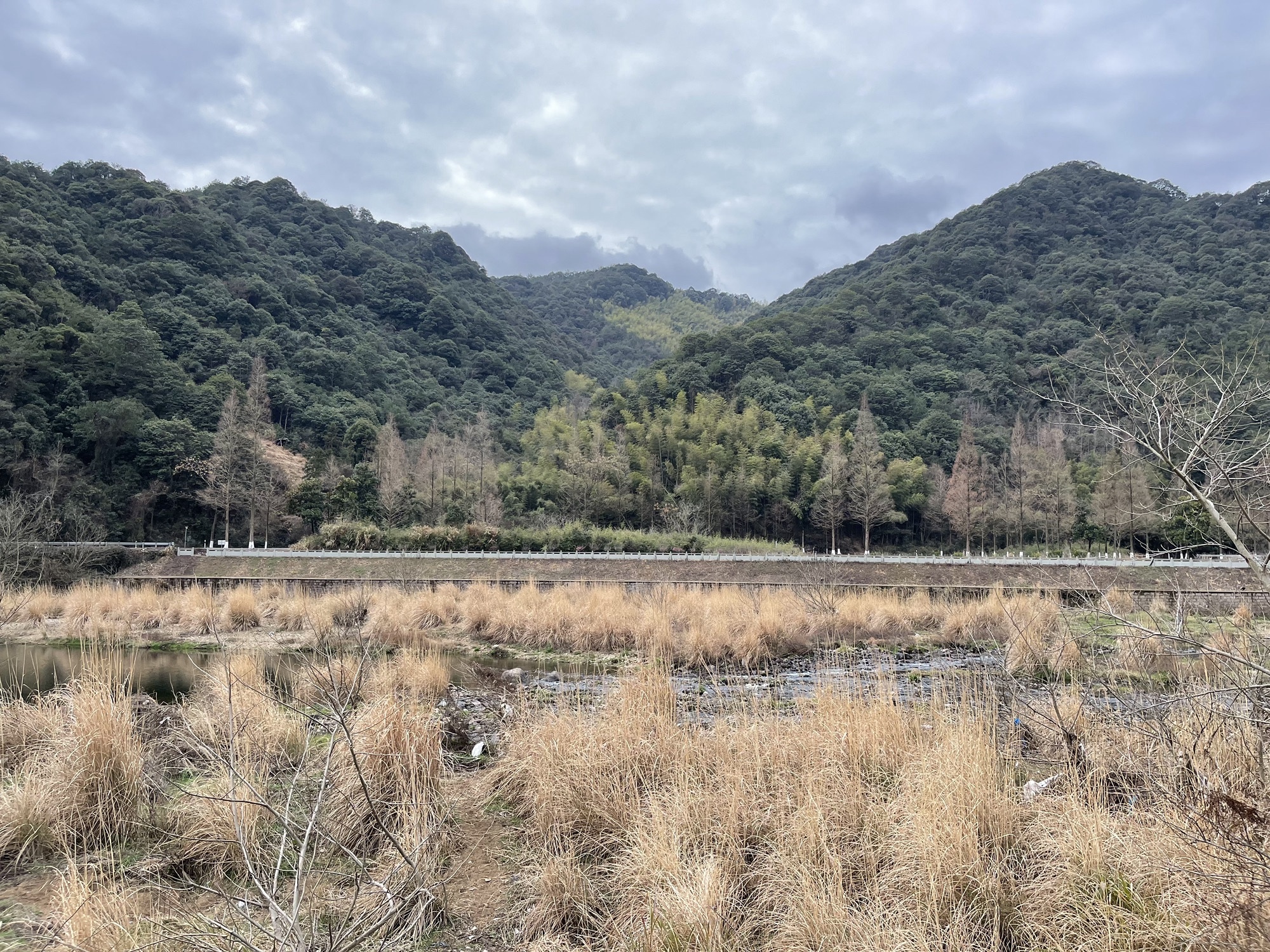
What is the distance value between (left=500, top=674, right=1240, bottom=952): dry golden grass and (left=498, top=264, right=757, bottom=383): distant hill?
3086 inches

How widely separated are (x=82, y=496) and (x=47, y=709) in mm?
33375

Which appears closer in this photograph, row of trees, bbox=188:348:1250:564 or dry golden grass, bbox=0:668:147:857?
dry golden grass, bbox=0:668:147:857

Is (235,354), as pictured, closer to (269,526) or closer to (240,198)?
(269,526)

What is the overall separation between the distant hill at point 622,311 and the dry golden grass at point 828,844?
257ft

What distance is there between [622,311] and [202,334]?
8242 centimetres

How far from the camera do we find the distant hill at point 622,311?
325 feet

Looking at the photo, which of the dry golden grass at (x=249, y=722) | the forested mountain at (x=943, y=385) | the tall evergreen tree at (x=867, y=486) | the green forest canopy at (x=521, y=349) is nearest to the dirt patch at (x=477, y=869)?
the dry golden grass at (x=249, y=722)

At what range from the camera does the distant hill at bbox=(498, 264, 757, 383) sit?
99000 millimetres

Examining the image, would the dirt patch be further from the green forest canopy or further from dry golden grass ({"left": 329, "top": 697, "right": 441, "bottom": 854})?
the green forest canopy

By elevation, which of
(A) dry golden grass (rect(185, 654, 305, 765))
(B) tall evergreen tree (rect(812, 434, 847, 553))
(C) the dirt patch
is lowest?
(C) the dirt patch

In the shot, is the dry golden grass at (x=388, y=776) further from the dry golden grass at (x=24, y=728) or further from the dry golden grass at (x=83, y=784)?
the dry golden grass at (x=24, y=728)

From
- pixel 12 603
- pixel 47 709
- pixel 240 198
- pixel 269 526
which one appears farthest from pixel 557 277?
pixel 47 709

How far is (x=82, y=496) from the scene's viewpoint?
3045 centimetres

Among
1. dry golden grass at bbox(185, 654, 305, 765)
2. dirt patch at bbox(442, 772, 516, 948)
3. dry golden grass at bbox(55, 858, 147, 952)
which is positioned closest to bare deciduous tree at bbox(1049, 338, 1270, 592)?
dirt patch at bbox(442, 772, 516, 948)
